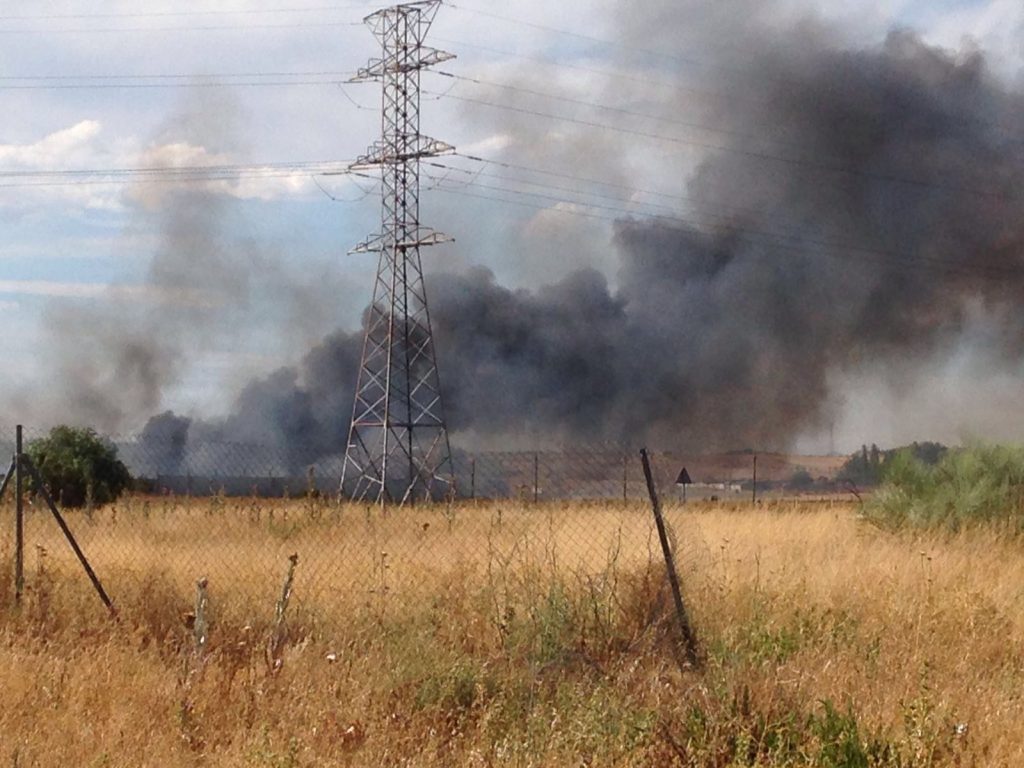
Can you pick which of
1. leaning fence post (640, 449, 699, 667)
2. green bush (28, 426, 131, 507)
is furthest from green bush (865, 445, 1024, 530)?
green bush (28, 426, 131, 507)

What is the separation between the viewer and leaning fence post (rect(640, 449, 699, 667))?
30.5 ft

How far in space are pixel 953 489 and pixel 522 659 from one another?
11369 millimetres

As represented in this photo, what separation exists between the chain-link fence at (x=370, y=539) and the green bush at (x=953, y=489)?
484 centimetres

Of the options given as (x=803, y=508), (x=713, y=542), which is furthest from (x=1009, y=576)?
(x=803, y=508)

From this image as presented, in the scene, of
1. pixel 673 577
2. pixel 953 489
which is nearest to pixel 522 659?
Result: pixel 673 577

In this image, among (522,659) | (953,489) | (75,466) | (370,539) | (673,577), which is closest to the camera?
(522,659)

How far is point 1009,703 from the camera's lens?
816cm

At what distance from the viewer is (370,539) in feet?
50.1

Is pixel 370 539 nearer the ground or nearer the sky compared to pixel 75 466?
nearer the ground

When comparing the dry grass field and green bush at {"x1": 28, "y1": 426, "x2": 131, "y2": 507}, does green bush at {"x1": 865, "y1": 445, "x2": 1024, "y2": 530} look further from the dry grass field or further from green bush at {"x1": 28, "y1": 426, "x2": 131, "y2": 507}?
green bush at {"x1": 28, "y1": 426, "x2": 131, "y2": 507}

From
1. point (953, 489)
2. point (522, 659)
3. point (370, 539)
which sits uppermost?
point (953, 489)

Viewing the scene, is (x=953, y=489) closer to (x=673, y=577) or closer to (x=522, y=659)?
(x=673, y=577)

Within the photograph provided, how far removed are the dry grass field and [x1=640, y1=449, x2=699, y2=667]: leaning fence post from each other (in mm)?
144

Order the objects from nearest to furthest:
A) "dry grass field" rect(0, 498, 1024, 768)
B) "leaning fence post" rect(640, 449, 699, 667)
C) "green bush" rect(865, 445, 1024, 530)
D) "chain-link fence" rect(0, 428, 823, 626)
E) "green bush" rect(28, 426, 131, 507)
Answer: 1. "dry grass field" rect(0, 498, 1024, 768)
2. "leaning fence post" rect(640, 449, 699, 667)
3. "chain-link fence" rect(0, 428, 823, 626)
4. "green bush" rect(865, 445, 1024, 530)
5. "green bush" rect(28, 426, 131, 507)
